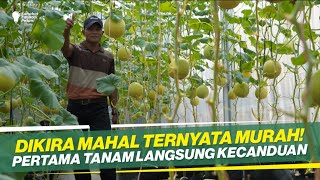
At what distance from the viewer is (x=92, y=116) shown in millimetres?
3271

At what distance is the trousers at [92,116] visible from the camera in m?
3.22

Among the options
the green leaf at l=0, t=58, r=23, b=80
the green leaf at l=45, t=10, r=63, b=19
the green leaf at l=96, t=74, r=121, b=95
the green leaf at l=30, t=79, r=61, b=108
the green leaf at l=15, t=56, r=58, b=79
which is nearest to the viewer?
the green leaf at l=0, t=58, r=23, b=80

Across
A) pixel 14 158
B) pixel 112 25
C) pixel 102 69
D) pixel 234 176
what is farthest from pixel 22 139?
pixel 234 176

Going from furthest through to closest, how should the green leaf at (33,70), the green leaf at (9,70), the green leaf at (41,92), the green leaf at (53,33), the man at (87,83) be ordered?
1. the man at (87,83)
2. the green leaf at (53,33)
3. the green leaf at (41,92)
4. the green leaf at (33,70)
5. the green leaf at (9,70)

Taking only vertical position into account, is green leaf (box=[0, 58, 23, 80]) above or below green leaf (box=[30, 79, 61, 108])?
above

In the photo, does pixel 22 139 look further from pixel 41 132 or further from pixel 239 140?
pixel 239 140

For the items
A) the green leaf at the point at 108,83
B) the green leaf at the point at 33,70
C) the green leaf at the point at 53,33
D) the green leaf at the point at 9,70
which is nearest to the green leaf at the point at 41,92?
the green leaf at the point at 33,70

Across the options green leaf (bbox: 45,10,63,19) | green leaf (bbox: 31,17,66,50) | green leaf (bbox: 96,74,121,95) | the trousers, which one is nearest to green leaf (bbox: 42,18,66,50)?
green leaf (bbox: 31,17,66,50)

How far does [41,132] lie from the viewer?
271 cm

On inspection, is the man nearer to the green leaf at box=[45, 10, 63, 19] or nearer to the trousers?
the trousers

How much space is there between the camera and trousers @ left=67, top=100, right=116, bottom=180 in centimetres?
322

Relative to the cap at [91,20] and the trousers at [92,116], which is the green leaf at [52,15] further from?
the trousers at [92,116]

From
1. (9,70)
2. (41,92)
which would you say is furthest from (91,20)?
(9,70)

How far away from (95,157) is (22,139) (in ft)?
1.89
